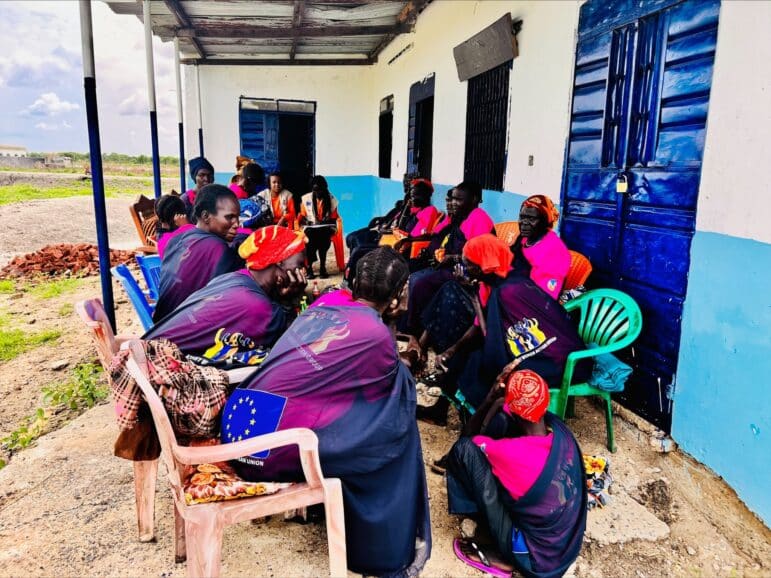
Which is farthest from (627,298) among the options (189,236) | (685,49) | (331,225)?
(331,225)

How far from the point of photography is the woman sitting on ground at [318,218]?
7258 millimetres

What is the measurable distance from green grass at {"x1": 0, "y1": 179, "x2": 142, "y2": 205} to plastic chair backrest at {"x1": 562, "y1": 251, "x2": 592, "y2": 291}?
47.2 ft

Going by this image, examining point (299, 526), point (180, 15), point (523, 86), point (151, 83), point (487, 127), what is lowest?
point (299, 526)

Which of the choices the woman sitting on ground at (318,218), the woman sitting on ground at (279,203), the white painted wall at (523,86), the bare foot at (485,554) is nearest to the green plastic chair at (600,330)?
the bare foot at (485,554)

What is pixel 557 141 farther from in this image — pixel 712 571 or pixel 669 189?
pixel 712 571

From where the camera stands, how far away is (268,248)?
236cm

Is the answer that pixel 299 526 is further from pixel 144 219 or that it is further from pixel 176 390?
pixel 144 219

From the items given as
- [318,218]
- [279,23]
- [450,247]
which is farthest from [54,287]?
[450,247]

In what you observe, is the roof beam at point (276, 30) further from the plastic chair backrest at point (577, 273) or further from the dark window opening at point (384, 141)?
the plastic chair backrest at point (577, 273)

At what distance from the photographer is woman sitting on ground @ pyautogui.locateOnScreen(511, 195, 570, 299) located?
127 inches

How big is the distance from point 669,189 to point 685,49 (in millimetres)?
685

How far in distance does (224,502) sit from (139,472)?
67 centimetres

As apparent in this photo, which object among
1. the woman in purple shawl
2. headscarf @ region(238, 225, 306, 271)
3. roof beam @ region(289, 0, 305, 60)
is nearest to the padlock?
the woman in purple shawl

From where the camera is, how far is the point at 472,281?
3.19 metres
